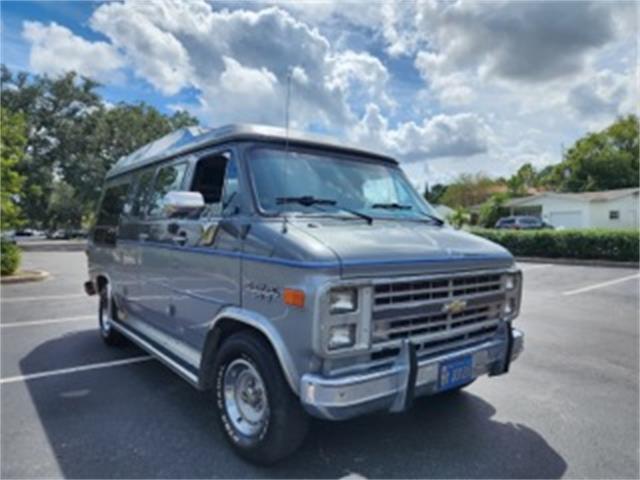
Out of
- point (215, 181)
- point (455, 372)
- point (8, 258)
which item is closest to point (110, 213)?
point (215, 181)

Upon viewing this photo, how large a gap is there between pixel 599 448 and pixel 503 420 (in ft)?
2.34

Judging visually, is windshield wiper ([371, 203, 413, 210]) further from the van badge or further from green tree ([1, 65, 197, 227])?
green tree ([1, 65, 197, 227])

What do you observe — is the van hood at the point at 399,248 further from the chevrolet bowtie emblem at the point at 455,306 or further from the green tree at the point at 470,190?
the green tree at the point at 470,190

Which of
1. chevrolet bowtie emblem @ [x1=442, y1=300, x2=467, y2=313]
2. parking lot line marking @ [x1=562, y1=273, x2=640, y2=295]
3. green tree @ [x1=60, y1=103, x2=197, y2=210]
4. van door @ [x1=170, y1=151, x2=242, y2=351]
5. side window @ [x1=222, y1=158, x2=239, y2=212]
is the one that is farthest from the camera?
green tree @ [x1=60, y1=103, x2=197, y2=210]

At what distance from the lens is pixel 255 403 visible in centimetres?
346

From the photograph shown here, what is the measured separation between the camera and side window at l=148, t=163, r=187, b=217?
179 inches

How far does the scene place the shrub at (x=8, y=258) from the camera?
1377 cm

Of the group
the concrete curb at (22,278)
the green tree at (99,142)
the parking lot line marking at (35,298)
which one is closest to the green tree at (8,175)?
the concrete curb at (22,278)

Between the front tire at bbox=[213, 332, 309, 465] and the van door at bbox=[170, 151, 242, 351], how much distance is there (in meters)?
0.38

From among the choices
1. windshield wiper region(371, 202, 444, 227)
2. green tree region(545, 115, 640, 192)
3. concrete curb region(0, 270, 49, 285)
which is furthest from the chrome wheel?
green tree region(545, 115, 640, 192)

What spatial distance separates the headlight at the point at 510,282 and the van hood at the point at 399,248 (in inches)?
4.6

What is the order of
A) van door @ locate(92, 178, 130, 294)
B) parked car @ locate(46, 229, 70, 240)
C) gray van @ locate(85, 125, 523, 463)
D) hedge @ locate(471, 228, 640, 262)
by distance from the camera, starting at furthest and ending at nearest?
1. parked car @ locate(46, 229, 70, 240)
2. hedge @ locate(471, 228, 640, 262)
3. van door @ locate(92, 178, 130, 294)
4. gray van @ locate(85, 125, 523, 463)

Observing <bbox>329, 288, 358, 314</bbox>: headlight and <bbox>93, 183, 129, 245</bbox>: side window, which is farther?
<bbox>93, 183, 129, 245</bbox>: side window

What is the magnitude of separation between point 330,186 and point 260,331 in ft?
4.50
